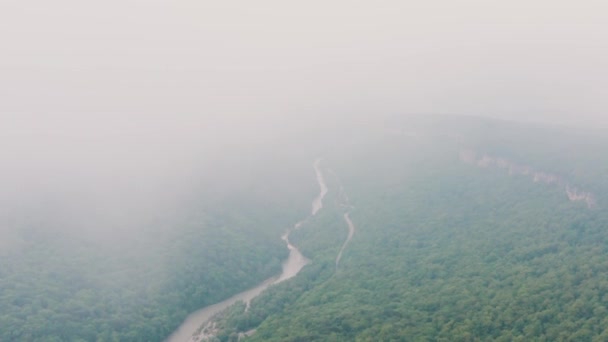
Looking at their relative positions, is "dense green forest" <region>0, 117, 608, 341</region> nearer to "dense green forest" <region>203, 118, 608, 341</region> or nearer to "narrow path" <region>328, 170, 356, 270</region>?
"dense green forest" <region>203, 118, 608, 341</region>

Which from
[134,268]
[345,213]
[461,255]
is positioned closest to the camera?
[461,255]

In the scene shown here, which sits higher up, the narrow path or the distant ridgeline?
the distant ridgeline

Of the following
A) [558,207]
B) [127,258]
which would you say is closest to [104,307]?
[127,258]

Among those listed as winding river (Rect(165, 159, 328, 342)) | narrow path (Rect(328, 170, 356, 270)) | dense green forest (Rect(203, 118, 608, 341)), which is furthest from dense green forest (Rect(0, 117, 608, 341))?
winding river (Rect(165, 159, 328, 342))

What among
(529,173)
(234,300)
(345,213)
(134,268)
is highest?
(529,173)

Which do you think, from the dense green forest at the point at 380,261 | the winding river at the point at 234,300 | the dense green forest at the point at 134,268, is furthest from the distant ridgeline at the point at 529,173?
the dense green forest at the point at 134,268

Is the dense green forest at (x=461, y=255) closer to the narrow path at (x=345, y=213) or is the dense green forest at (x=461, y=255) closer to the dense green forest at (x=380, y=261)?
the dense green forest at (x=380, y=261)

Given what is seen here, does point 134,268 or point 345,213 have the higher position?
point 134,268

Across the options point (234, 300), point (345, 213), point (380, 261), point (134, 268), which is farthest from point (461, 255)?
point (134, 268)

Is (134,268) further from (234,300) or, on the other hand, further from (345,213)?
(345,213)
